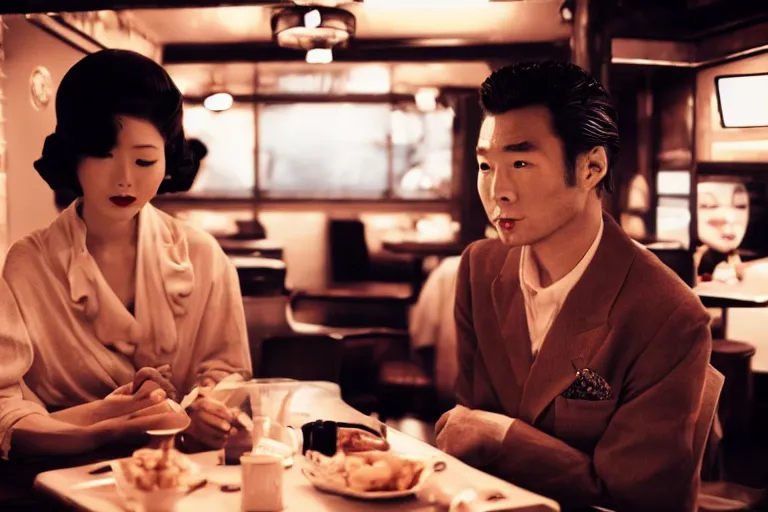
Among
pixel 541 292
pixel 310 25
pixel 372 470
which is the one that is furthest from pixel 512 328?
pixel 310 25

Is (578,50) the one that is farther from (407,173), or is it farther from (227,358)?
(407,173)

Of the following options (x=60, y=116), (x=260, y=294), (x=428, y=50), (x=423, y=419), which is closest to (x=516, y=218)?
(x=60, y=116)

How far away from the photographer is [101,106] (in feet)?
6.32

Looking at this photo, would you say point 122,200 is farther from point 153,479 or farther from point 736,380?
point 736,380

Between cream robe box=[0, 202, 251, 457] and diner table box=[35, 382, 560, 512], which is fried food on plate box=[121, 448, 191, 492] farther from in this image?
cream robe box=[0, 202, 251, 457]

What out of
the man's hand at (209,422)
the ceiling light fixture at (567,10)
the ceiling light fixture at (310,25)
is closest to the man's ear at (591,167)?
the man's hand at (209,422)

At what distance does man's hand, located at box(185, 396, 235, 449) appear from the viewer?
6.31 ft

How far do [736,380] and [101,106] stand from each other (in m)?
3.21

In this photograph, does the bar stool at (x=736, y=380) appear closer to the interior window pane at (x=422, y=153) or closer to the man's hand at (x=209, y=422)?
the man's hand at (x=209, y=422)

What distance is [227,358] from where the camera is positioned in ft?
7.14

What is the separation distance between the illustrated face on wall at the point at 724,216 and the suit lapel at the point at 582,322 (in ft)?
8.61

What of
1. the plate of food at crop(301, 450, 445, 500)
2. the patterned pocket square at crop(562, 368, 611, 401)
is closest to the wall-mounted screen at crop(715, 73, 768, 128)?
the patterned pocket square at crop(562, 368, 611, 401)

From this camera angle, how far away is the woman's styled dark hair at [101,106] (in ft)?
6.32

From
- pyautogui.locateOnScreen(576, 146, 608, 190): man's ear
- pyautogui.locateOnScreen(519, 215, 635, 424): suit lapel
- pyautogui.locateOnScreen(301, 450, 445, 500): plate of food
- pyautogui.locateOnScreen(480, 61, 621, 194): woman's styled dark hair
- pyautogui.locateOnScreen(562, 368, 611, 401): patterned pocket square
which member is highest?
pyautogui.locateOnScreen(480, 61, 621, 194): woman's styled dark hair
